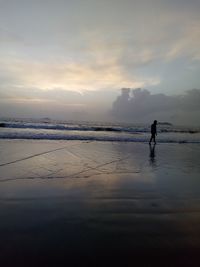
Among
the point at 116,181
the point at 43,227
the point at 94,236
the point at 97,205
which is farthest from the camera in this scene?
the point at 116,181

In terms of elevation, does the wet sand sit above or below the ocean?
below

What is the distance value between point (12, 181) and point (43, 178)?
0.94 metres

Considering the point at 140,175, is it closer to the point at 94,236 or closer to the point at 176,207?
the point at 176,207

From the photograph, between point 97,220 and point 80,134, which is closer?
point 97,220

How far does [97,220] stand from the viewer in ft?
14.8

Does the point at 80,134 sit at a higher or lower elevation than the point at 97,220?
higher

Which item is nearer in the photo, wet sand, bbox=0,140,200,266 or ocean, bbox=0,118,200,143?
wet sand, bbox=0,140,200,266

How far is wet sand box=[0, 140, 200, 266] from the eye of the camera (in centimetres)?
332

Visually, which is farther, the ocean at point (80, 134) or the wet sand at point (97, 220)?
the ocean at point (80, 134)

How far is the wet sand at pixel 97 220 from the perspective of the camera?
10.9 ft

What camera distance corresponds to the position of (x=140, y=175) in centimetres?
890

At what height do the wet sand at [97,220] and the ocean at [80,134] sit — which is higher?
the ocean at [80,134]

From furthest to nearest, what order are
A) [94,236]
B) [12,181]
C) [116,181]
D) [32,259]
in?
[116,181] < [12,181] < [94,236] < [32,259]

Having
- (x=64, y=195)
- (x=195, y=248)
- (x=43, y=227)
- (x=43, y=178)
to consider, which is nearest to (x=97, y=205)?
(x=64, y=195)
